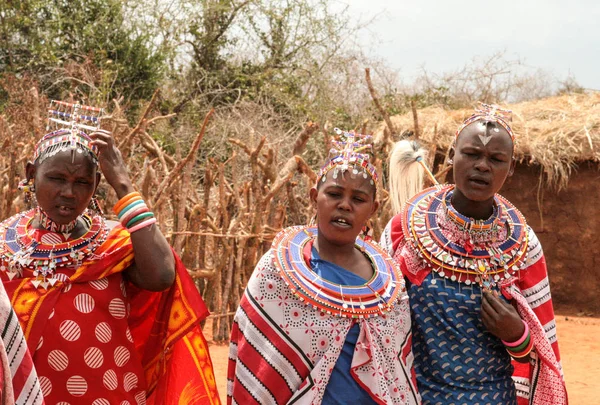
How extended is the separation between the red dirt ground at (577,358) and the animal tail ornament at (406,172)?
11.1 feet

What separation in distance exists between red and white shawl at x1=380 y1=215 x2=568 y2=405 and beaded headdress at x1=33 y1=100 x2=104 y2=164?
1.32 m

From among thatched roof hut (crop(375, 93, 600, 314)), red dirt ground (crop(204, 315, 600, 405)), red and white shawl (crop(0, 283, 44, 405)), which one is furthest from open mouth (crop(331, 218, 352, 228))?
thatched roof hut (crop(375, 93, 600, 314))

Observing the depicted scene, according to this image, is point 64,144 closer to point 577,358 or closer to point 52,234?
point 52,234

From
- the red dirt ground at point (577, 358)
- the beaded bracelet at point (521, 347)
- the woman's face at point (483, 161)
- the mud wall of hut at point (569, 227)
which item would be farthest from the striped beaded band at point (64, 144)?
the mud wall of hut at point (569, 227)

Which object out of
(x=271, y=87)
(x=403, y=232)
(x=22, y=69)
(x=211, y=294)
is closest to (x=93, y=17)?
(x=22, y=69)

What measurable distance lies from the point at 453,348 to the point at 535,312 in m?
0.42

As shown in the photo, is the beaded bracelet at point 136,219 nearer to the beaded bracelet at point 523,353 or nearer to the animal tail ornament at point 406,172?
the animal tail ornament at point 406,172

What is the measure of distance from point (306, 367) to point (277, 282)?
0.32 metres

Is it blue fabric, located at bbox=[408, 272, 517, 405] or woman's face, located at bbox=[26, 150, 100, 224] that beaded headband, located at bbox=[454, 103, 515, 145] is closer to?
blue fabric, located at bbox=[408, 272, 517, 405]

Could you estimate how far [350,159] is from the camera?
2.77 metres

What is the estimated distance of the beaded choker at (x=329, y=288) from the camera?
263 cm

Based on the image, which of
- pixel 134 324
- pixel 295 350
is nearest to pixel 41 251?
pixel 134 324

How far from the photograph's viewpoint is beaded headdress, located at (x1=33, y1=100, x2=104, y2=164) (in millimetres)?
2727

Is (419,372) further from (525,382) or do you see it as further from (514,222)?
(514,222)
